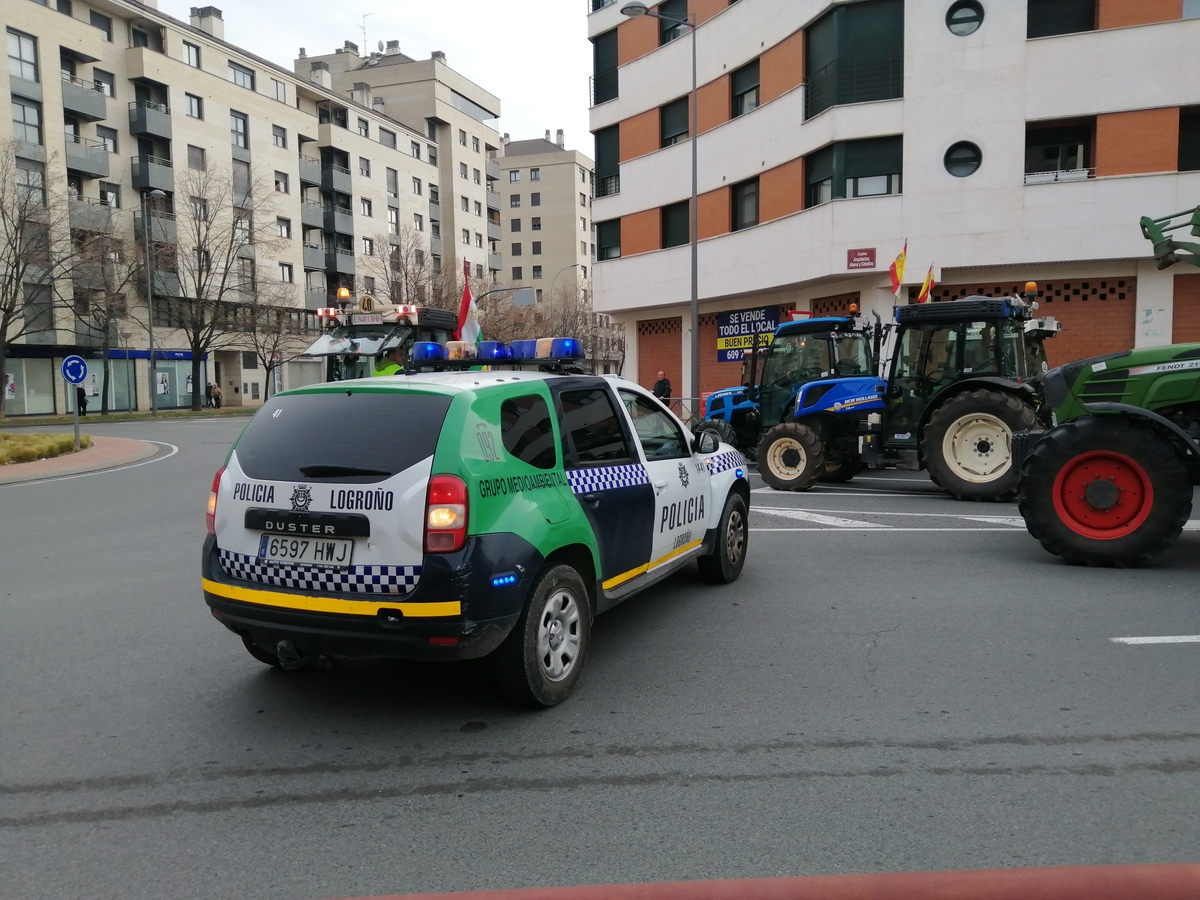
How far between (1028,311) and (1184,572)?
18.2 ft

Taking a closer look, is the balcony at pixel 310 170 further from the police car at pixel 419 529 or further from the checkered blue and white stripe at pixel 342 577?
the checkered blue and white stripe at pixel 342 577

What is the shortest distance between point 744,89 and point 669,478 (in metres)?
22.7

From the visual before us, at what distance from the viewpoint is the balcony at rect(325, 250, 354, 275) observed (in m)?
59.3

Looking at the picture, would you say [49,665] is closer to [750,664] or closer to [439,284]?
[750,664]

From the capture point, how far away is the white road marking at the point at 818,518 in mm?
9586

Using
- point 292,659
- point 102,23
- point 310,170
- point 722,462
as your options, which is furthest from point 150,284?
point 292,659

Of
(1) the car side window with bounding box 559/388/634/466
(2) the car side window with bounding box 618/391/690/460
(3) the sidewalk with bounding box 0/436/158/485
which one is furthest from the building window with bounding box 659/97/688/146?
(1) the car side window with bounding box 559/388/634/466

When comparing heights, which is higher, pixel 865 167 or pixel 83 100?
pixel 83 100

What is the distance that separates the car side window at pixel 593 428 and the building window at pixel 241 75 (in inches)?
2173

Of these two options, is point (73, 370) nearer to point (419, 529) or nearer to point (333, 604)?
point (333, 604)

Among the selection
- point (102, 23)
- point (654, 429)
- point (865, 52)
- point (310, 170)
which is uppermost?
point (102, 23)

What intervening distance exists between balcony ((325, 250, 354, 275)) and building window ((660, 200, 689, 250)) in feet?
118

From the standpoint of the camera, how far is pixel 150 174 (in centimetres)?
4600

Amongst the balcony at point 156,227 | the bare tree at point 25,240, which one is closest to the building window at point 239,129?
the balcony at point 156,227
